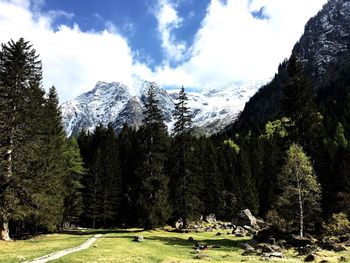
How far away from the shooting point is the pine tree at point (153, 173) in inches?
2120

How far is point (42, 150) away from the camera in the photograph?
44.6m

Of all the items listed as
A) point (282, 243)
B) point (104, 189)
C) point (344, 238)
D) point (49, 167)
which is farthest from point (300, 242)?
point (104, 189)

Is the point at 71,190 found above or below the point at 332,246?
above

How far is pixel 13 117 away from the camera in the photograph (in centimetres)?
3816

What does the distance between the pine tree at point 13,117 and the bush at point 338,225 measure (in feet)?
110

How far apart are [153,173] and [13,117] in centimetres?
2380

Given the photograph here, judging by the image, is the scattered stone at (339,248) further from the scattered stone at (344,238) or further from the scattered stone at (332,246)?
the scattered stone at (344,238)

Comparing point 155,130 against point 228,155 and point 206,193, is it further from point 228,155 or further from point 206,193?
point 228,155

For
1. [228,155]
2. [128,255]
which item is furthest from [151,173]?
[228,155]

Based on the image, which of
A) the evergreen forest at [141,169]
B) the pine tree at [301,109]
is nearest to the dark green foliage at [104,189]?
the evergreen forest at [141,169]

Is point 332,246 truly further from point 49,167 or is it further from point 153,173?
point 49,167

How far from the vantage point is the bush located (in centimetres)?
4084

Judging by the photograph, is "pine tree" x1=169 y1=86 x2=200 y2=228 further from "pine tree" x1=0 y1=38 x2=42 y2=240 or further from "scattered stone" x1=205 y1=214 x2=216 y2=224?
"pine tree" x1=0 y1=38 x2=42 y2=240

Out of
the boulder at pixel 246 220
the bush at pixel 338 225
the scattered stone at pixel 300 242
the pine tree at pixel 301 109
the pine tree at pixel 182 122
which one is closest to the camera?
the scattered stone at pixel 300 242
